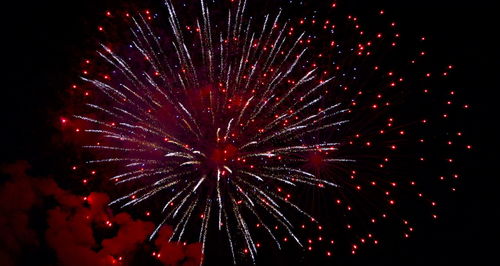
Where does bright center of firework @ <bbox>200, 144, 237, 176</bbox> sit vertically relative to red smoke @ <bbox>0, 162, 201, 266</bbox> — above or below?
above

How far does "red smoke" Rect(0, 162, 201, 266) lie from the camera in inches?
214

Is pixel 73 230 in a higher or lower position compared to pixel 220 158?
lower

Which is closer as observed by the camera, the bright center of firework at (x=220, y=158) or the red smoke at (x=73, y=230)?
the red smoke at (x=73, y=230)

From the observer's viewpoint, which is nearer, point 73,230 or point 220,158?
point 73,230

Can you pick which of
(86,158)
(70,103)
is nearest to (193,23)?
(70,103)

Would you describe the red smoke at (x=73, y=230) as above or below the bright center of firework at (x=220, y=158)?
below

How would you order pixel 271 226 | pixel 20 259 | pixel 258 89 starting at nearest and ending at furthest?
pixel 20 259 < pixel 258 89 < pixel 271 226

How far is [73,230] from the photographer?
19.7 ft

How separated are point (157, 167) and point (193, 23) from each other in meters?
2.32

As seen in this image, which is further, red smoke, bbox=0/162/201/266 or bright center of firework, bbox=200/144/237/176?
bright center of firework, bbox=200/144/237/176

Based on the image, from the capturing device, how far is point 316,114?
6.47 m

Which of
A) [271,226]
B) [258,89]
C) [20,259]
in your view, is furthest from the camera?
[271,226]

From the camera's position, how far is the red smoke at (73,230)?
5.43 m

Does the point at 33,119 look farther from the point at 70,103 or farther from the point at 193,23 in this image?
the point at 193,23
